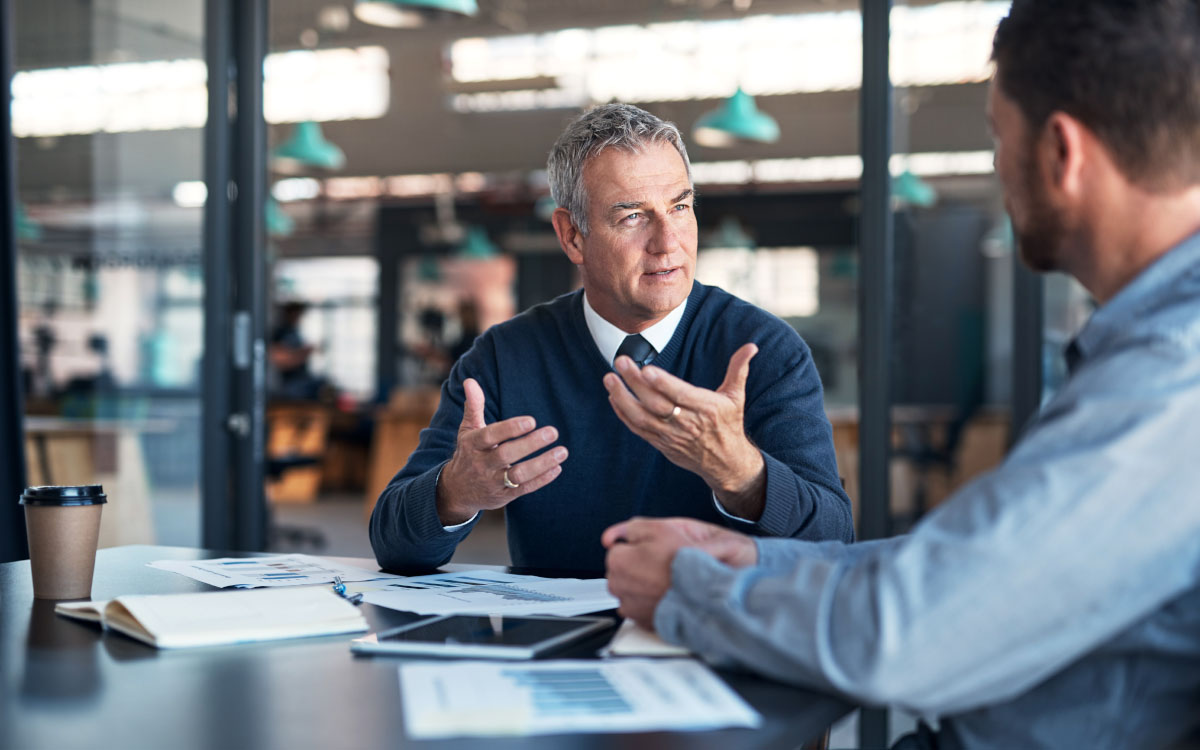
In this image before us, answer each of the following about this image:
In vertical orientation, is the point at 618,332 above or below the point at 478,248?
below

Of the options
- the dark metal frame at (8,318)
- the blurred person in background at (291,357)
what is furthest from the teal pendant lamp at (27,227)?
the blurred person in background at (291,357)

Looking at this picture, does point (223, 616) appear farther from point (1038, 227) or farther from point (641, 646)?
point (1038, 227)

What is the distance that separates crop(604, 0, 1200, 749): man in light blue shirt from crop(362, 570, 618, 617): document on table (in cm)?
27

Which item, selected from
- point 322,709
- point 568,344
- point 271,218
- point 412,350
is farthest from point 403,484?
point 412,350

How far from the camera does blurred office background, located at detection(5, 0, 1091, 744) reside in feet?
12.3

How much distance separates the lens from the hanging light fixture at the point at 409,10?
4234 mm

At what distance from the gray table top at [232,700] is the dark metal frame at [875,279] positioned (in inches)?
82.6

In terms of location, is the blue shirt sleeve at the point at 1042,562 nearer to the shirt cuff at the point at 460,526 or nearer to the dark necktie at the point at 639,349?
the shirt cuff at the point at 460,526

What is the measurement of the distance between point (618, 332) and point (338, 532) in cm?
694

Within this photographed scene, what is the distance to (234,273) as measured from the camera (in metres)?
3.71

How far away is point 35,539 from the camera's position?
1345mm

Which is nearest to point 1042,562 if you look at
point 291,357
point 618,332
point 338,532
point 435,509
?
point 435,509

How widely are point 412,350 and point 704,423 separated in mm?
13059

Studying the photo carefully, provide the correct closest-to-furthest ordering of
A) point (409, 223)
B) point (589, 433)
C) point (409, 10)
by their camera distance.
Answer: point (589, 433) < point (409, 10) < point (409, 223)
